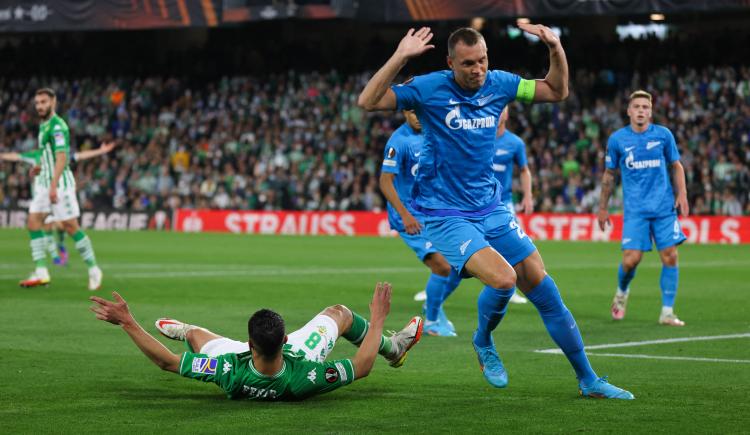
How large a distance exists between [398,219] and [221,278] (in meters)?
6.91

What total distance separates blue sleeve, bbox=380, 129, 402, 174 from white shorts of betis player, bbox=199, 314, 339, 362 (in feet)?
13.6

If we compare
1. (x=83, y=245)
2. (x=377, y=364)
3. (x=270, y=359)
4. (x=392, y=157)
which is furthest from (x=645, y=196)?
(x=83, y=245)

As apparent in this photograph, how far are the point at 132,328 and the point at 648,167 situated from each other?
26.1ft

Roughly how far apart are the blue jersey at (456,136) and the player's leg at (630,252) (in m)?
5.56

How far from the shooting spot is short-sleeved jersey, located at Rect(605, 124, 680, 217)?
13.6m

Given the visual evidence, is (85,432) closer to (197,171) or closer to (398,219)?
(398,219)

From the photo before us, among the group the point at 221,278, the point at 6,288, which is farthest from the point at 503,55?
the point at 6,288

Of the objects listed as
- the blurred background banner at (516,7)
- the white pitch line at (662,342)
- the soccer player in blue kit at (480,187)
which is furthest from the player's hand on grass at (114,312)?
the blurred background banner at (516,7)

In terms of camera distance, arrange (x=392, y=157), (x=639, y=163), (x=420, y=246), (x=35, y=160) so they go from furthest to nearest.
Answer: (x=35, y=160) < (x=639, y=163) < (x=420, y=246) < (x=392, y=157)

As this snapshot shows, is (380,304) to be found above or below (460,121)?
below

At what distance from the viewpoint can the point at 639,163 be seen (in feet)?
45.2

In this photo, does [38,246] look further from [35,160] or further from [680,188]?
[680,188]

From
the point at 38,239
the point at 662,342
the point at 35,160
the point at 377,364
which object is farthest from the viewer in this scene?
the point at 35,160

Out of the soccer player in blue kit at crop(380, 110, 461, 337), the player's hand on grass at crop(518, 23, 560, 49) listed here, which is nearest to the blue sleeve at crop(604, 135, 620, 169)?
the soccer player in blue kit at crop(380, 110, 461, 337)
